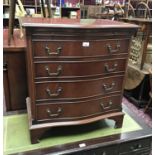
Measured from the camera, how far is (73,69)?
119 cm

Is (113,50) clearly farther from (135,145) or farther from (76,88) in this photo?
(135,145)

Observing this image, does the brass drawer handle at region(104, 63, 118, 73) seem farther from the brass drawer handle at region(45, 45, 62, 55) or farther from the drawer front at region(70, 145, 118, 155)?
the drawer front at region(70, 145, 118, 155)

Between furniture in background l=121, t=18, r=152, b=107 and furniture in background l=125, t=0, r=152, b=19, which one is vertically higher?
furniture in background l=125, t=0, r=152, b=19

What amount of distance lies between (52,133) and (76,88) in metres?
0.41

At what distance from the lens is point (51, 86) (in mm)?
1193

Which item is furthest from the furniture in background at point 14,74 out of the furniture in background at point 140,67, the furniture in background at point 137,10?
the furniture in background at point 137,10

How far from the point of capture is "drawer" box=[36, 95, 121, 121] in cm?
123

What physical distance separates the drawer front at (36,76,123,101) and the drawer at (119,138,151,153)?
42 cm

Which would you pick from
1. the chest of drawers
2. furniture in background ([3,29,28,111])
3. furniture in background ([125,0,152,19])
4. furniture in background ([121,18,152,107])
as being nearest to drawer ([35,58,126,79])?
the chest of drawers

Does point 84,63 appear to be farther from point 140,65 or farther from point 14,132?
point 140,65

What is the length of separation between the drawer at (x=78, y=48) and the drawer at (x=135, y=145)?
2.21ft

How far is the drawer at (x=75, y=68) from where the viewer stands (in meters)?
→ 1.14

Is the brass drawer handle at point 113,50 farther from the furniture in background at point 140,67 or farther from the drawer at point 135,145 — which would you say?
the furniture in background at point 140,67

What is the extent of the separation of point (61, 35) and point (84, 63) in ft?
0.74
